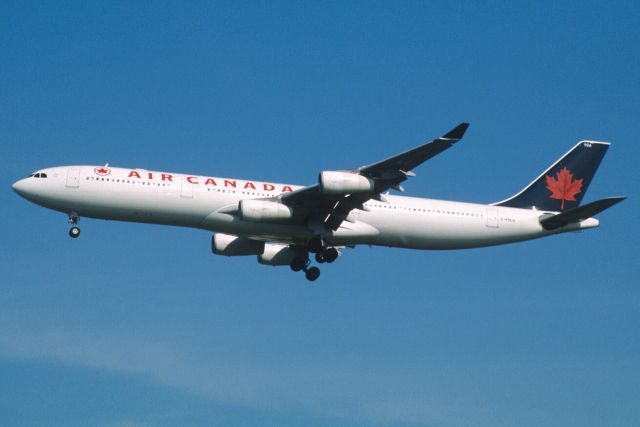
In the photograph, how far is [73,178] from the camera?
4509 centimetres

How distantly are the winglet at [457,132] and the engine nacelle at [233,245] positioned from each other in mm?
14998

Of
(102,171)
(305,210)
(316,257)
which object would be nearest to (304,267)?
(316,257)

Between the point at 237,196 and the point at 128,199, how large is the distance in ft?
16.2

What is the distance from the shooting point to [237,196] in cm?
4547

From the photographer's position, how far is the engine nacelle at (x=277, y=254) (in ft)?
168

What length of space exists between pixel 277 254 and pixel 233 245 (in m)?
2.35

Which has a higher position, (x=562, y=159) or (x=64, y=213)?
(x=562, y=159)

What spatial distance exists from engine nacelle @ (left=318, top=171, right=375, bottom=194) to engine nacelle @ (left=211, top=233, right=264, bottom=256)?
922 cm

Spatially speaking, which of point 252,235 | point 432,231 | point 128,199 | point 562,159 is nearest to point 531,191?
point 562,159

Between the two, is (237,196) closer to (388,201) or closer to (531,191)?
(388,201)

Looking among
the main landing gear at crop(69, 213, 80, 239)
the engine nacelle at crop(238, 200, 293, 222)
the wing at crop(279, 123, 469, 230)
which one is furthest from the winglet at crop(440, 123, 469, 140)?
the main landing gear at crop(69, 213, 80, 239)

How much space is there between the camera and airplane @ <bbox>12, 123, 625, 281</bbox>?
1727 inches

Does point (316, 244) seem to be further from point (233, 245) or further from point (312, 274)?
point (233, 245)

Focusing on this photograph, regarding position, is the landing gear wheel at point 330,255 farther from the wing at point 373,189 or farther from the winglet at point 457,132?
the winglet at point 457,132
